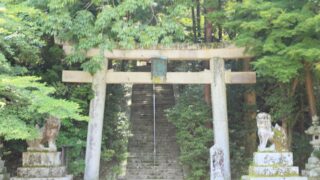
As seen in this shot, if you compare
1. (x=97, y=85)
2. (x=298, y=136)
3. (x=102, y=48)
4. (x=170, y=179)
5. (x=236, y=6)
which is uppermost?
(x=236, y=6)

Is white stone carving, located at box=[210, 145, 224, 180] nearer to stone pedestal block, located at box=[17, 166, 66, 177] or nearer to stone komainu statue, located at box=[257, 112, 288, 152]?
stone komainu statue, located at box=[257, 112, 288, 152]

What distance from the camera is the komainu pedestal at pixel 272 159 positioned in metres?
10.9

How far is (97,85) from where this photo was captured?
14.1m

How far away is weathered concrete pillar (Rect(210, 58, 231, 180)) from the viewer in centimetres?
1380

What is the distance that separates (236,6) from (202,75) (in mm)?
2411

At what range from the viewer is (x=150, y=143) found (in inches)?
682

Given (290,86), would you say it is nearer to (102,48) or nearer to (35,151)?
(102,48)

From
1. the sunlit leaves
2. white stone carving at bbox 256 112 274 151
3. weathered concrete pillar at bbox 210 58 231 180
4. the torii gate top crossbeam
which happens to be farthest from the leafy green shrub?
white stone carving at bbox 256 112 274 151

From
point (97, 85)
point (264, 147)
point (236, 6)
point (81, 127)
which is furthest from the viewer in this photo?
point (81, 127)

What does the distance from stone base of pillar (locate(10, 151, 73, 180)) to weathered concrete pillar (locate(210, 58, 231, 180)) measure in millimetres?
4741

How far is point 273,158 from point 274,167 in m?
0.22

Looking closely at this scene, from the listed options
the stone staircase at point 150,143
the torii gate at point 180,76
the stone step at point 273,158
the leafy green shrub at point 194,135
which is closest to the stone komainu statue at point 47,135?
the torii gate at point 180,76

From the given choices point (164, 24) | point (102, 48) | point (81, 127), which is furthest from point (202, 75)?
A: point (81, 127)

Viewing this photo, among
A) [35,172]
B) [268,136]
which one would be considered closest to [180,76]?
[268,136]
